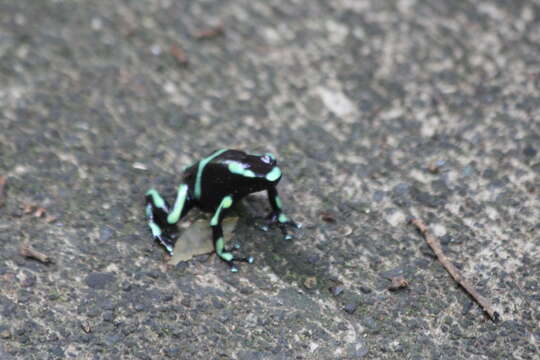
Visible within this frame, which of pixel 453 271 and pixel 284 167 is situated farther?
pixel 284 167

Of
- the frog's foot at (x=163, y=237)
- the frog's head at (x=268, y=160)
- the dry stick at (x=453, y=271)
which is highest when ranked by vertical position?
the frog's head at (x=268, y=160)

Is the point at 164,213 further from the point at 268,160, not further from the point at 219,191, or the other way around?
the point at 268,160

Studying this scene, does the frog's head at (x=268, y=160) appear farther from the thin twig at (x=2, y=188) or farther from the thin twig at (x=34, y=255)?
the thin twig at (x=2, y=188)

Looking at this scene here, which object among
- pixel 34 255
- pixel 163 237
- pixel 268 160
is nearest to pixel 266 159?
pixel 268 160

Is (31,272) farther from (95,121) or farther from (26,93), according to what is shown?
(26,93)

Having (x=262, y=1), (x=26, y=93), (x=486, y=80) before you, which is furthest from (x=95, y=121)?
(x=486, y=80)

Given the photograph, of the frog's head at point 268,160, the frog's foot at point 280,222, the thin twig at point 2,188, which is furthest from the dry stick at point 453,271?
the thin twig at point 2,188
